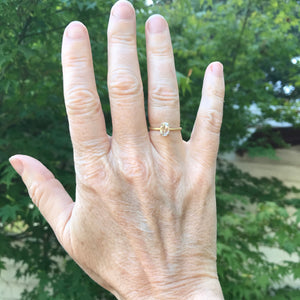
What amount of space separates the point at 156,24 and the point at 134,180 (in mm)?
578

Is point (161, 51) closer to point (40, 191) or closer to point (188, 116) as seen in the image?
point (40, 191)

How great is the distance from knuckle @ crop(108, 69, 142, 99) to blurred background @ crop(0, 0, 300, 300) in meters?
0.81

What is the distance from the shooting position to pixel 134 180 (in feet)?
4.10

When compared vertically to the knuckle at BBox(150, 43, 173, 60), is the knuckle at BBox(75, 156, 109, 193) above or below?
below

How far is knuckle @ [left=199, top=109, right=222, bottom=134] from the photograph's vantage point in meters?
1.33

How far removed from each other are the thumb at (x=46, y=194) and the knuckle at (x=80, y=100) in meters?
0.30

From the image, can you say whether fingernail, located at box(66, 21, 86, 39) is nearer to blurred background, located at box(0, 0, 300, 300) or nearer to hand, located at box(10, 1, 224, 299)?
hand, located at box(10, 1, 224, 299)

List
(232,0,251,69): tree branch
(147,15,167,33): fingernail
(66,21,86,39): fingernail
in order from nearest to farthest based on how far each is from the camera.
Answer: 1. (66,21,86,39): fingernail
2. (147,15,167,33): fingernail
3. (232,0,251,69): tree branch

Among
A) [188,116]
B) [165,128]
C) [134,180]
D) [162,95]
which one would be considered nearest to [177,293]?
[134,180]

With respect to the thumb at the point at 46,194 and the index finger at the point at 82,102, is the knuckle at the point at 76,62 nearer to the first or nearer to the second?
the index finger at the point at 82,102

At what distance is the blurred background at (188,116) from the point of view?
6.65 ft

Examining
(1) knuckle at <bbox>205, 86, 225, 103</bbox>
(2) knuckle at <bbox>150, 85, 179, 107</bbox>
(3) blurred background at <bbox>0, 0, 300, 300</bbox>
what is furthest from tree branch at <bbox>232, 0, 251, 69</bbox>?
(2) knuckle at <bbox>150, 85, 179, 107</bbox>

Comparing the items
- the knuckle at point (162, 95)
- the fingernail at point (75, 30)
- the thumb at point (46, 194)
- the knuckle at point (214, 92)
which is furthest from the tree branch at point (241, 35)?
the thumb at point (46, 194)

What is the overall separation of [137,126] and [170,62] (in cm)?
28
